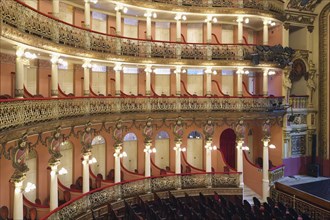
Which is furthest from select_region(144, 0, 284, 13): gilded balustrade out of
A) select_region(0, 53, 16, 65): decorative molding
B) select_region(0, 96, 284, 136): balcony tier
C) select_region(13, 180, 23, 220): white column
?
select_region(13, 180, 23, 220): white column

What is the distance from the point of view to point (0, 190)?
13672 millimetres

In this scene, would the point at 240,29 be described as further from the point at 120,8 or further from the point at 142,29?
the point at 120,8

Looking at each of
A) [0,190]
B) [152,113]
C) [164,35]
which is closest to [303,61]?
[164,35]

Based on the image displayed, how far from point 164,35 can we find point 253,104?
884 centimetres

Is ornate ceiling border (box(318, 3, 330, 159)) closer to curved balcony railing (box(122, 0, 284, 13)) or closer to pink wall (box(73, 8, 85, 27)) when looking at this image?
curved balcony railing (box(122, 0, 284, 13))

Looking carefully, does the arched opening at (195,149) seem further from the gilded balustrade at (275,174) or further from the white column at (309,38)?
the white column at (309,38)

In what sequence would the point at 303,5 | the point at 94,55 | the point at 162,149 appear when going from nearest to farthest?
the point at 94,55 < the point at 162,149 < the point at 303,5

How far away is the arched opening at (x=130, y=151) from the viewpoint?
74.6 feet

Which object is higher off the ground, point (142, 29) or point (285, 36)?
point (142, 29)

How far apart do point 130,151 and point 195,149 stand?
5.33m

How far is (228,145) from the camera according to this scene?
2525cm

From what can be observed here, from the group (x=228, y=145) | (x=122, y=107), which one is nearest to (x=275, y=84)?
(x=228, y=145)

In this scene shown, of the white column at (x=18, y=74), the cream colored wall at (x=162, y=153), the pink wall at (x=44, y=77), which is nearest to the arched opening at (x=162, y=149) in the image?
the cream colored wall at (x=162, y=153)

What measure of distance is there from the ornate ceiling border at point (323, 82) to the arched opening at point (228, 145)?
7.06m
